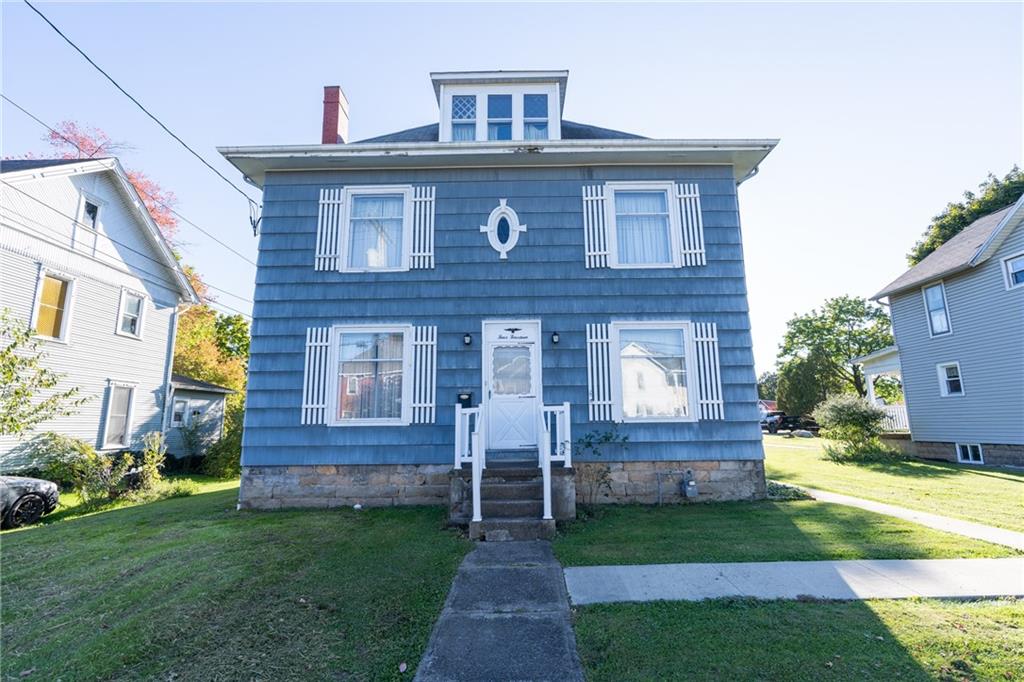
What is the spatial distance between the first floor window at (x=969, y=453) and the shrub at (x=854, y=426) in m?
1.64

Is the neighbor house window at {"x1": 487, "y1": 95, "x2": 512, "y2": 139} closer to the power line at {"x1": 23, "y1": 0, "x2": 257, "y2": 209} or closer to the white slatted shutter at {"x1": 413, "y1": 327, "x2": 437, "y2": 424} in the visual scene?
the white slatted shutter at {"x1": 413, "y1": 327, "x2": 437, "y2": 424}

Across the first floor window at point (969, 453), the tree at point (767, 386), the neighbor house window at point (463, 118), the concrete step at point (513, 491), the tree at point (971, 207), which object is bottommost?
the first floor window at point (969, 453)

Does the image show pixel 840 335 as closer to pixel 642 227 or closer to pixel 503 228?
pixel 642 227

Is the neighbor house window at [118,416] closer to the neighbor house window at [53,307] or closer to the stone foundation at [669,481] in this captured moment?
the neighbor house window at [53,307]

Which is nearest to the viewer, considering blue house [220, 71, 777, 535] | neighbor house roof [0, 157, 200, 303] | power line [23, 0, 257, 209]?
power line [23, 0, 257, 209]

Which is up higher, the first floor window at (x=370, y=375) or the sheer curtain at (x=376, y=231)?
the sheer curtain at (x=376, y=231)

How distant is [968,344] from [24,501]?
2256cm

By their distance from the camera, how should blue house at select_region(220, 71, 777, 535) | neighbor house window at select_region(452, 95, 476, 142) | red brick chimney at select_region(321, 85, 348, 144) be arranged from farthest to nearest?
red brick chimney at select_region(321, 85, 348, 144) → neighbor house window at select_region(452, 95, 476, 142) → blue house at select_region(220, 71, 777, 535)

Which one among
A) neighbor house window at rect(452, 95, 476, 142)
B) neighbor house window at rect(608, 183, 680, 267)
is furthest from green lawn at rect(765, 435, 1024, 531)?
neighbor house window at rect(452, 95, 476, 142)

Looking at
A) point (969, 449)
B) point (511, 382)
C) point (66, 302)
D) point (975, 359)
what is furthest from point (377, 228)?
point (969, 449)

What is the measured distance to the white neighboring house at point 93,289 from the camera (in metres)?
10.9

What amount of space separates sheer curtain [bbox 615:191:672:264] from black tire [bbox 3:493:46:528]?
11.5 metres

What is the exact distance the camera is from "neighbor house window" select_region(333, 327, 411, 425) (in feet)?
25.5

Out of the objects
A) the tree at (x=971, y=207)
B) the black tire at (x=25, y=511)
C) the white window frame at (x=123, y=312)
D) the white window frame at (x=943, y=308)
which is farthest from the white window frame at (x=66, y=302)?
the tree at (x=971, y=207)
